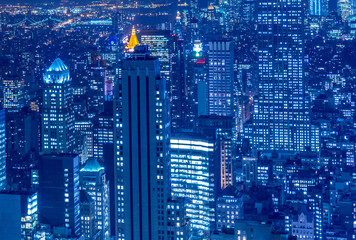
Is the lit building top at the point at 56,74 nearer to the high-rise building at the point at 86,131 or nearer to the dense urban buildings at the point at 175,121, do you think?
the dense urban buildings at the point at 175,121

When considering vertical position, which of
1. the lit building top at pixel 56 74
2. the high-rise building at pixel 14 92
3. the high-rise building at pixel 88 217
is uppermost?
the lit building top at pixel 56 74

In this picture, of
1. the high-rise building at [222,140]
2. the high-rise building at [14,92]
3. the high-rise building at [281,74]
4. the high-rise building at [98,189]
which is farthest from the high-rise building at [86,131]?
the high-rise building at [281,74]

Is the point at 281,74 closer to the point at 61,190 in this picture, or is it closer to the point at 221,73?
the point at 221,73

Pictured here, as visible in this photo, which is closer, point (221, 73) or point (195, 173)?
point (195, 173)

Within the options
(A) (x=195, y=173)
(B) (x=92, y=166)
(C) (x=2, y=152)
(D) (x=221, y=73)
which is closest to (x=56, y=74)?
(C) (x=2, y=152)

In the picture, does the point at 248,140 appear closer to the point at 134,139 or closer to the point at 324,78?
the point at 324,78

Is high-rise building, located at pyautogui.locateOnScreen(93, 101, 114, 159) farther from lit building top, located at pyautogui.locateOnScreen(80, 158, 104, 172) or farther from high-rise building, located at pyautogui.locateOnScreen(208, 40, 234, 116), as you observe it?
high-rise building, located at pyautogui.locateOnScreen(208, 40, 234, 116)

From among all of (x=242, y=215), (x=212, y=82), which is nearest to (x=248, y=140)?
(x=212, y=82)
